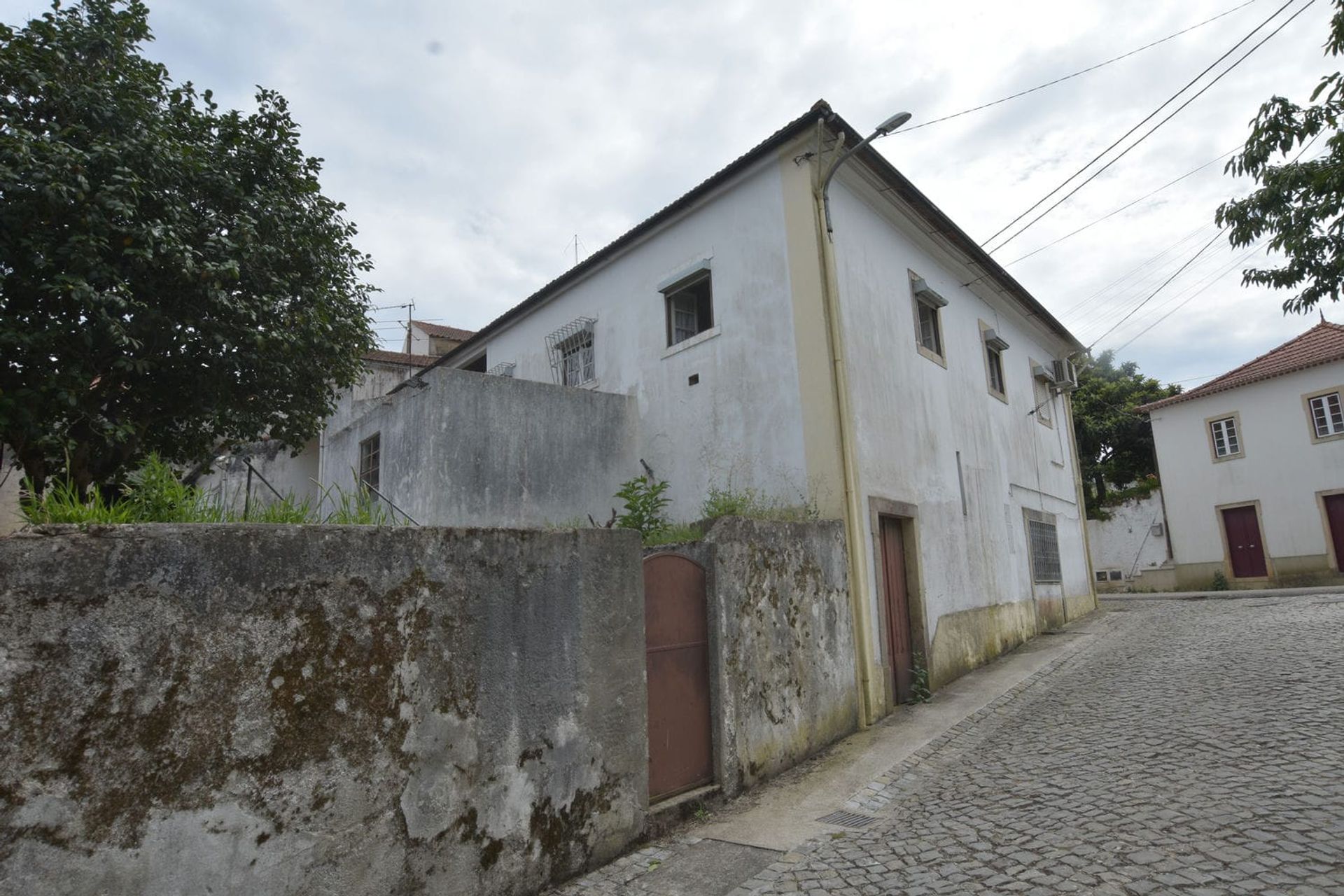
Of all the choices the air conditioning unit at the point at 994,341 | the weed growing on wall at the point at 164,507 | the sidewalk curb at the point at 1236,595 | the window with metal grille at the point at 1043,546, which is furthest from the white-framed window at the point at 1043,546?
the weed growing on wall at the point at 164,507

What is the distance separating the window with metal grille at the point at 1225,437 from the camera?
837 inches

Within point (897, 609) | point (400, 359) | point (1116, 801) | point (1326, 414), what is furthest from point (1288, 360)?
point (400, 359)

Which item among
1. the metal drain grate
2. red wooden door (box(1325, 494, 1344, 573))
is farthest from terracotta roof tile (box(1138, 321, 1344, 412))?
the metal drain grate

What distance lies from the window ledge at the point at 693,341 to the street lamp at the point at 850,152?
6.11 feet

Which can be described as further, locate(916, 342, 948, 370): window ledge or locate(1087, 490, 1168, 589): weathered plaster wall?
locate(1087, 490, 1168, 589): weathered plaster wall

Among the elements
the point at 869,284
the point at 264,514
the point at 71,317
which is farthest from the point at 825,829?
the point at 71,317

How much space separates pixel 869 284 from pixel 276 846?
26.8 feet

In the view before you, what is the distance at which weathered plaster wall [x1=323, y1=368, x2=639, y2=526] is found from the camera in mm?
8961

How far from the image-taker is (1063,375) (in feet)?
49.3

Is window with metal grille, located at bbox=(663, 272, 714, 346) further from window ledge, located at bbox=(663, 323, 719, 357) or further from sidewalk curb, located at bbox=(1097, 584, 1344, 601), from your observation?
sidewalk curb, located at bbox=(1097, 584, 1344, 601)

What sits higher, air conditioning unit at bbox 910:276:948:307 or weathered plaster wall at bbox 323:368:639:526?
air conditioning unit at bbox 910:276:948:307

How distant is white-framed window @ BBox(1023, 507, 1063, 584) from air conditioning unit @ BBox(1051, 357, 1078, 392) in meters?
2.90

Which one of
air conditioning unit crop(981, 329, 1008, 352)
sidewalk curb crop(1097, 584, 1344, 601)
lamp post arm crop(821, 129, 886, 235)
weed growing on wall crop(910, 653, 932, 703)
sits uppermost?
lamp post arm crop(821, 129, 886, 235)

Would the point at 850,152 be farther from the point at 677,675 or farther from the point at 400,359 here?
the point at 400,359
